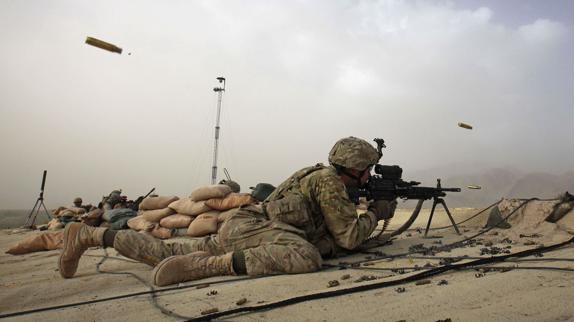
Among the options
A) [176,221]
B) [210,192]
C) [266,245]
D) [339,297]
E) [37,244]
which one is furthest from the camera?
[176,221]

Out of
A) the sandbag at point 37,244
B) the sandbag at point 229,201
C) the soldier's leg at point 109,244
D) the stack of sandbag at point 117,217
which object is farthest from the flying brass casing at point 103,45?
the soldier's leg at point 109,244

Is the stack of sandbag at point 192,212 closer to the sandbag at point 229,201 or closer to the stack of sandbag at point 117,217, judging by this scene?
the sandbag at point 229,201

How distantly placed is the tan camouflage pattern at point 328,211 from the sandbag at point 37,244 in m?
4.17

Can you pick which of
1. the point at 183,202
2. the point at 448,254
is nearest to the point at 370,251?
the point at 448,254

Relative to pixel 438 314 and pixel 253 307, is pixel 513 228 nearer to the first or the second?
pixel 438 314

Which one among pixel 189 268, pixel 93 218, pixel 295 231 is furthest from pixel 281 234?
pixel 93 218

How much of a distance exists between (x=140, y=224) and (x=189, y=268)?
4536mm

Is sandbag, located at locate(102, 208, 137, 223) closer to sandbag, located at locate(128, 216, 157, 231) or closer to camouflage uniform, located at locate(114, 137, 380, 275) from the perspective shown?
sandbag, located at locate(128, 216, 157, 231)

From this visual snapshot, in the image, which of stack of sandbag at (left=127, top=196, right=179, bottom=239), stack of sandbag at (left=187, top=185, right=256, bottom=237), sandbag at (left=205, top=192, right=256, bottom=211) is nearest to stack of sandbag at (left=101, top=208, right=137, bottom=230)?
stack of sandbag at (left=127, top=196, right=179, bottom=239)

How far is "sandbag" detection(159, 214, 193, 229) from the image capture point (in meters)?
6.75

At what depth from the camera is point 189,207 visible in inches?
264

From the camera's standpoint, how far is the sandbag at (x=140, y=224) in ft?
22.6

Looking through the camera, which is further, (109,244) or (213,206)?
(213,206)

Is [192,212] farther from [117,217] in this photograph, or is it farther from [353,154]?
[353,154]
